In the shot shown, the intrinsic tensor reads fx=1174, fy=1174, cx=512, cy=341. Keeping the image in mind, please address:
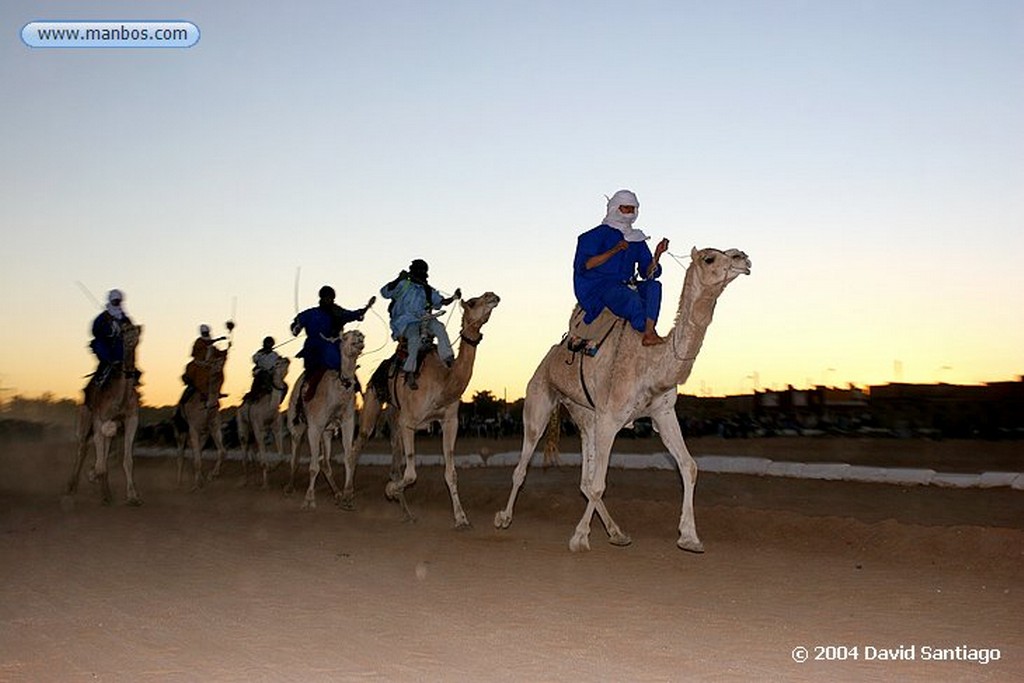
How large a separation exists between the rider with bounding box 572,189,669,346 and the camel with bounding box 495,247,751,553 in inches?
10.9

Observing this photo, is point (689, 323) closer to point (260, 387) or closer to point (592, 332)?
point (592, 332)

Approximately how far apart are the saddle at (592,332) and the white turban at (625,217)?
913 mm

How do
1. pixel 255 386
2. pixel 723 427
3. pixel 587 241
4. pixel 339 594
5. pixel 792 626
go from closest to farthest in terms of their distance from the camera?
pixel 792 626
pixel 339 594
pixel 587 241
pixel 255 386
pixel 723 427

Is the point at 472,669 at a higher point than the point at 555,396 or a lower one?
lower

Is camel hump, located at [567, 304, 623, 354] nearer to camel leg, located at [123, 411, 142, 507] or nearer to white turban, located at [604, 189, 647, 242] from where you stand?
white turban, located at [604, 189, 647, 242]

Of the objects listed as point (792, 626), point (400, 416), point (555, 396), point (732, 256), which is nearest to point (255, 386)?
point (400, 416)

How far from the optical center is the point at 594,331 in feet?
44.0

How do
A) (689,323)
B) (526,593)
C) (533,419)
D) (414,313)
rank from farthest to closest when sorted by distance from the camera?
(414,313) → (533,419) → (689,323) → (526,593)

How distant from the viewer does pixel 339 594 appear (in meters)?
9.59

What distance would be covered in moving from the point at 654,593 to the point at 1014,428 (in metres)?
26.2

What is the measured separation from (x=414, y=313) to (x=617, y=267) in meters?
4.49

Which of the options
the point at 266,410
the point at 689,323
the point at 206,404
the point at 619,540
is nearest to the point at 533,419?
the point at 619,540

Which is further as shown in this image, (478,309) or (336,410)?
(336,410)

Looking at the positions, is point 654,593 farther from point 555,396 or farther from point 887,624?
point 555,396
